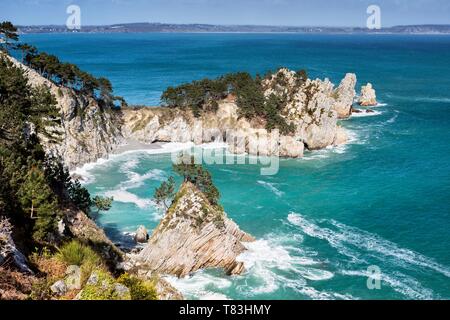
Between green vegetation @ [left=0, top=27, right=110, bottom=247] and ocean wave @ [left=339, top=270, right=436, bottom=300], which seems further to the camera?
ocean wave @ [left=339, top=270, right=436, bottom=300]

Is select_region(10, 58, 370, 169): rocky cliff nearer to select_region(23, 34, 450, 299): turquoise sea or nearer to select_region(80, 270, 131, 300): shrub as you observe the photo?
select_region(23, 34, 450, 299): turquoise sea

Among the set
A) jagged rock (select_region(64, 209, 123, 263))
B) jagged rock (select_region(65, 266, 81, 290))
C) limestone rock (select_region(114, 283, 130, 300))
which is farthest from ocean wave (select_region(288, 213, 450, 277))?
limestone rock (select_region(114, 283, 130, 300))

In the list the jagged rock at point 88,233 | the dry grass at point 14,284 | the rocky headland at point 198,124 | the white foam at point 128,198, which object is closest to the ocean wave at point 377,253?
the white foam at point 128,198

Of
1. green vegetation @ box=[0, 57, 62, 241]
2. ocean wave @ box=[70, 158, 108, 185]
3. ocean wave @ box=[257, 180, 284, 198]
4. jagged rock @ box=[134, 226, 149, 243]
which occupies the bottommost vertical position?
jagged rock @ box=[134, 226, 149, 243]

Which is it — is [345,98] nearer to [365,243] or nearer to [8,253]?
[365,243]

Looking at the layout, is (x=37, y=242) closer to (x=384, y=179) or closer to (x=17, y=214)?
(x=17, y=214)

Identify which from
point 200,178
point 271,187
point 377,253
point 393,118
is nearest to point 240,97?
point 271,187

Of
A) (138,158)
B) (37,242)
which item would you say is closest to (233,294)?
(37,242)
